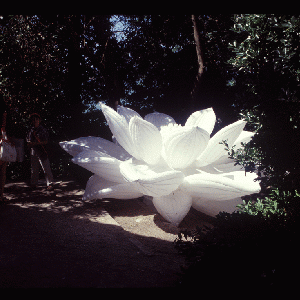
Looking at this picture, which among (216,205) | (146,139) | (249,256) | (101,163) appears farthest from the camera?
(216,205)

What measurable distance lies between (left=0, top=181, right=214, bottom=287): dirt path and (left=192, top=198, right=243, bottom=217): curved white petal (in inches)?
12.5

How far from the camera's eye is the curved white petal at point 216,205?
359cm

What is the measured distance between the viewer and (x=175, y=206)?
3.47 meters

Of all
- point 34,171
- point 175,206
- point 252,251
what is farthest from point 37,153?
point 252,251

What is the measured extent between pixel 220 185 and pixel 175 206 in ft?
2.22

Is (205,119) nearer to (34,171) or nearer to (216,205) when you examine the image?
(216,205)

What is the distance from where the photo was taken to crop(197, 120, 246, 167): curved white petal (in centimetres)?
338

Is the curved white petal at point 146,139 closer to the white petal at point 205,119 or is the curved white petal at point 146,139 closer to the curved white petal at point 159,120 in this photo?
the white petal at point 205,119

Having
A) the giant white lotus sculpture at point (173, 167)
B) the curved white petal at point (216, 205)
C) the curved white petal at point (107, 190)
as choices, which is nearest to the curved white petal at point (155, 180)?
the giant white lotus sculpture at point (173, 167)

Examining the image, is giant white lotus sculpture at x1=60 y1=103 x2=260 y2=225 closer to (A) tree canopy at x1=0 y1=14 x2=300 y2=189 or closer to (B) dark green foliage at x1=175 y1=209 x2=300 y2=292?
(B) dark green foliage at x1=175 y1=209 x2=300 y2=292

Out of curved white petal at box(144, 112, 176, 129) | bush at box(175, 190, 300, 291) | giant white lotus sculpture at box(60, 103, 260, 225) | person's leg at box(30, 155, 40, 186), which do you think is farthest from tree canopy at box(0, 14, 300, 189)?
bush at box(175, 190, 300, 291)

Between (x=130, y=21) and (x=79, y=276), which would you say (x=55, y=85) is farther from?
(x=79, y=276)

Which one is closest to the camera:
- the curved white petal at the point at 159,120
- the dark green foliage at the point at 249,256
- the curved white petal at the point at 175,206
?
the dark green foliage at the point at 249,256

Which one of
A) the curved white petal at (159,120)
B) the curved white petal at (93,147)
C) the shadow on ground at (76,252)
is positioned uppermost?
the curved white petal at (159,120)
